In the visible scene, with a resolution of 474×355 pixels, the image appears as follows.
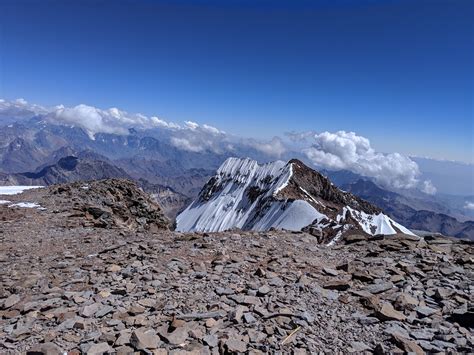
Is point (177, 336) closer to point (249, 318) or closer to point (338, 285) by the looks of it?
point (249, 318)

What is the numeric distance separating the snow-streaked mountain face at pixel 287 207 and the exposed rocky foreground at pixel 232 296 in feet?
314

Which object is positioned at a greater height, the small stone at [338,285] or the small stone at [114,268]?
the small stone at [338,285]

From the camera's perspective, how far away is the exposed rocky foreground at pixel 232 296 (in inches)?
330

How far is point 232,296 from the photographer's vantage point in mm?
10711

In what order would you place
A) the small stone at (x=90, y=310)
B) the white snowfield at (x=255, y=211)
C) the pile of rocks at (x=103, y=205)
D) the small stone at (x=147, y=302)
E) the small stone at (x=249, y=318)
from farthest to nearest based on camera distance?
the white snowfield at (x=255, y=211) < the pile of rocks at (x=103, y=205) < the small stone at (x=147, y=302) < the small stone at (x=90, y=310) < the small stone at (x=249, y=318)

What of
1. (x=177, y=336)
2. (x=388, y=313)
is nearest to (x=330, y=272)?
(x=388, y=313)

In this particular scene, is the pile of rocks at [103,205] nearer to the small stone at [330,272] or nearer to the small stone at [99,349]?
the small stone at [330,272]

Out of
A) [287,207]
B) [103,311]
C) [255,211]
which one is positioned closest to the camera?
[103,311]

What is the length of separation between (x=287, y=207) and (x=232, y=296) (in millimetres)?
121845

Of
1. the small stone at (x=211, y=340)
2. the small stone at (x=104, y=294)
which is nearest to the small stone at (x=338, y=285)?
the small stone at (x=211, y=340)

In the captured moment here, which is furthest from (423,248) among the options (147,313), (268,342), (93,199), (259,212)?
(259,212)

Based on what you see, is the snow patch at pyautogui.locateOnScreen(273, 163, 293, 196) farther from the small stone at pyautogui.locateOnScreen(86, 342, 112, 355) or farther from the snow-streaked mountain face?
the small stone at pyautogui.locateOnScreen(86, 342, 112, 355)

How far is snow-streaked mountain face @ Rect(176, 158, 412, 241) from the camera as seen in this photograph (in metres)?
125

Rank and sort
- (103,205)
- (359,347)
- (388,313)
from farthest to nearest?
(103,205) < (388,313) < (359,347)
